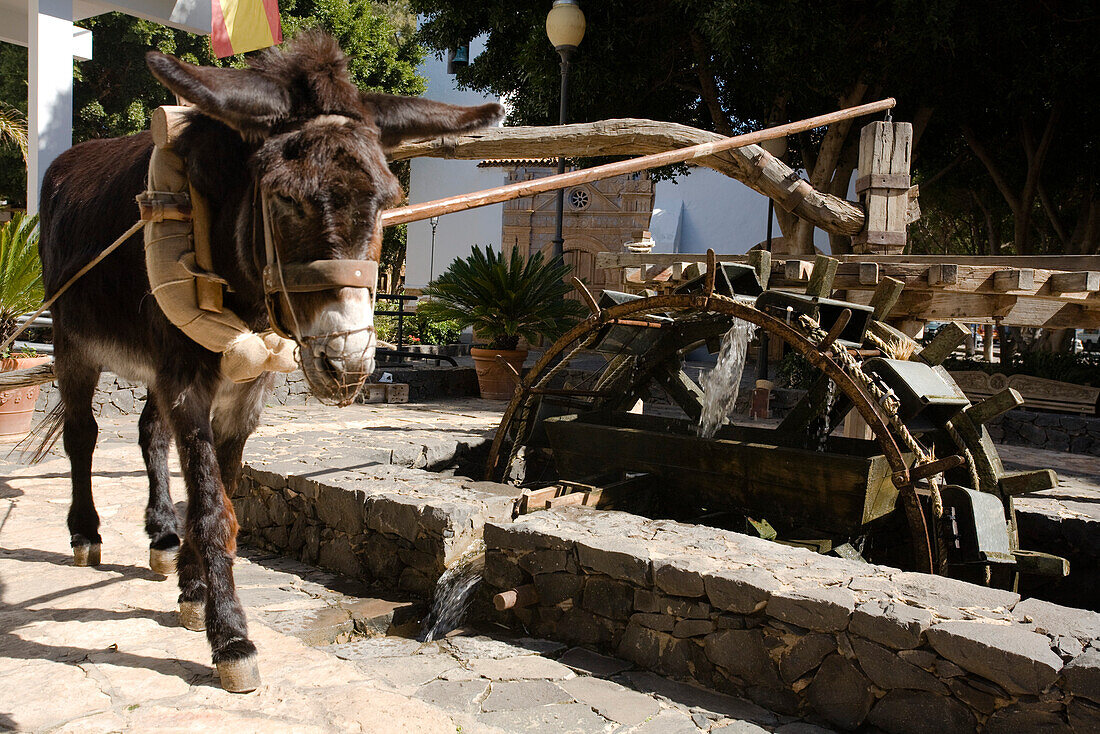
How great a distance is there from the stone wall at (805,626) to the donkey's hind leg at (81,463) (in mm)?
1886

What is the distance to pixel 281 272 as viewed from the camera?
89.6 inches

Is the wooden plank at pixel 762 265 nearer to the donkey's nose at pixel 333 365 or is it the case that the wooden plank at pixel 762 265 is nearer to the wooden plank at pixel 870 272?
the wooden plank at pixel 870 272

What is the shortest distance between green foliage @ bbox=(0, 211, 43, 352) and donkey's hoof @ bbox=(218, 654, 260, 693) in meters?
4.97

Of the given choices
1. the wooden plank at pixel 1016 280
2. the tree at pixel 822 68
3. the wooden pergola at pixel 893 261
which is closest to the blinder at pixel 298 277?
the wooden pergola at pixel 893 261

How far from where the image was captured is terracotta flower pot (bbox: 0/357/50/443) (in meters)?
6.61

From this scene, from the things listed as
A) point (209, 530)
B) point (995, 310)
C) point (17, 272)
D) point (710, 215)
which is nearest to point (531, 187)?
point (209, 530)

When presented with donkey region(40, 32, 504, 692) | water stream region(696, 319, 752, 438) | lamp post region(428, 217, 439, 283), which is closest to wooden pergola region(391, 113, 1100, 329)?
water stream region(696, 319, 752, 438)

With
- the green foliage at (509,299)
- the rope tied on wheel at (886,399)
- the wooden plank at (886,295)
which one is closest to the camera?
the rope tied on wheel at (886,399)

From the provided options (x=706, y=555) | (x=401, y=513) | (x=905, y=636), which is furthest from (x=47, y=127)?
(x=905, y=636)

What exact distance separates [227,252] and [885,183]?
435 centimetres

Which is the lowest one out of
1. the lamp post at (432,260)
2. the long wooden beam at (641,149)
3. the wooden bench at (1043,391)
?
the wooden bench at (1043,391)

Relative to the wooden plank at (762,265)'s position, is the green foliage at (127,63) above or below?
above

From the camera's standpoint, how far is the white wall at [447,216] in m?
22.2

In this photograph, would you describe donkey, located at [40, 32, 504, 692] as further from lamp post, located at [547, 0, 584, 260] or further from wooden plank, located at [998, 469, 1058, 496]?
lamp post, located at [547, 0, 584, 260]
